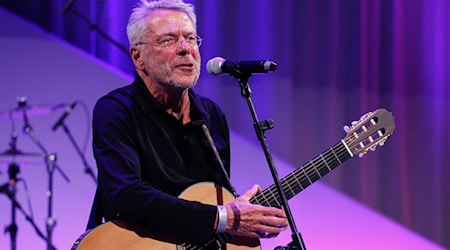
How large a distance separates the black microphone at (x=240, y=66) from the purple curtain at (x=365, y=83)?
205 cm

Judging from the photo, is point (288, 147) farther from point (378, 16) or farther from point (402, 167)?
point (378, 16)

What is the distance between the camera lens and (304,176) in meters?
2.64

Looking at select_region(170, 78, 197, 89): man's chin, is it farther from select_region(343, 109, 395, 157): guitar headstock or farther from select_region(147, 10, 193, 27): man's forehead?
select_region(343, 109, 395, 157): guitar headstock

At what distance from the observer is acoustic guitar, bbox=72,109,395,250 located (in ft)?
8.05

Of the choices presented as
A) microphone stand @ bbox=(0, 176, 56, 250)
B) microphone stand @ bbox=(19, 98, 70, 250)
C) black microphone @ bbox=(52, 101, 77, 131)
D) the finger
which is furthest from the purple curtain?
the finger

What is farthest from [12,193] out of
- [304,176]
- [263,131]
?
[263,131]

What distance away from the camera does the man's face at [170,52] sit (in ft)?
8.69

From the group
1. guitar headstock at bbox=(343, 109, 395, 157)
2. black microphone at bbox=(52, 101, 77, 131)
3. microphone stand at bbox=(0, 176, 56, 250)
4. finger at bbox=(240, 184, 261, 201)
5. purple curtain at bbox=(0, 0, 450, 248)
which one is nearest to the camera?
finger at bbox=(240, 184, 261, 201)

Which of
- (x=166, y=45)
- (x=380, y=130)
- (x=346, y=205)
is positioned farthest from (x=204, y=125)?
(x=346, y=205)

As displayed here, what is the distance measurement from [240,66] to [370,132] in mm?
670

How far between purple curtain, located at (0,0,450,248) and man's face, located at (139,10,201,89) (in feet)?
5.87

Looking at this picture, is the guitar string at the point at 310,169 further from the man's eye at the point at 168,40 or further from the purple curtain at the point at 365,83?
the purple curtain at the point at 365,83

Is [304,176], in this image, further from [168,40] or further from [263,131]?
[168,40]

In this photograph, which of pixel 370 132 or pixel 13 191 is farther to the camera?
pixel 13 191
